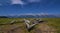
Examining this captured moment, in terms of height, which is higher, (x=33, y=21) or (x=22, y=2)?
(x=22, y=2)

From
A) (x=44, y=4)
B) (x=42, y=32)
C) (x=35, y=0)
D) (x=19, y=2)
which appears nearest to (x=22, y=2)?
(x=19, y=2)

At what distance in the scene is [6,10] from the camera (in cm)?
229

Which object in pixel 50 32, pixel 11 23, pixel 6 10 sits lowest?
pixel 50 32

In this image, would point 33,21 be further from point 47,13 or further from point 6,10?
point 6,10

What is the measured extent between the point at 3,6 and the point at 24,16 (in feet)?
1.42

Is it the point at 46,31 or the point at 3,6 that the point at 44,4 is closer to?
the point at 46,31

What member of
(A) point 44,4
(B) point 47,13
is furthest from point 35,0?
(B) point 47,13

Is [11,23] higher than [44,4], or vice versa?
[44,4]

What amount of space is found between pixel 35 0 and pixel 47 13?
32cm

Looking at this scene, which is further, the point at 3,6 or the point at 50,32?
the point at 3,6

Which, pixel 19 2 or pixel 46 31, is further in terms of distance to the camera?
pixel 19 2

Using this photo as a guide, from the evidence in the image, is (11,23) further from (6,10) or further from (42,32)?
(42,32)

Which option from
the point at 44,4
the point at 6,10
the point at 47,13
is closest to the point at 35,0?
the point at 44,4

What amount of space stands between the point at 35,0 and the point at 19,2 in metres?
0.30
